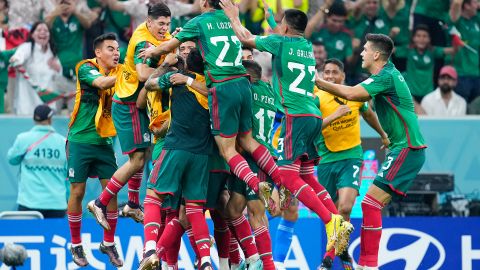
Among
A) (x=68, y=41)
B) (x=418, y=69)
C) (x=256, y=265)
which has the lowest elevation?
(x=256, y=265)

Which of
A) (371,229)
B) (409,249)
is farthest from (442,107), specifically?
(371,229)

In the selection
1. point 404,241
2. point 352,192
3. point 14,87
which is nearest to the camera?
point 352,192

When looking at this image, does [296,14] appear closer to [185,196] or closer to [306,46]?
[306,46]

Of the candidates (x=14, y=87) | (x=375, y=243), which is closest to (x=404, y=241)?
(x=375, y=243)

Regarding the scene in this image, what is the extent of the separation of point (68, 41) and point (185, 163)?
22.4 feet

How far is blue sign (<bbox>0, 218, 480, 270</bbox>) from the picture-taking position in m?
17.0

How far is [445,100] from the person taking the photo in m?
20.1

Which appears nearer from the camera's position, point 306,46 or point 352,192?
point 306,46

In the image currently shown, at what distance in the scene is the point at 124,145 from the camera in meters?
14.6

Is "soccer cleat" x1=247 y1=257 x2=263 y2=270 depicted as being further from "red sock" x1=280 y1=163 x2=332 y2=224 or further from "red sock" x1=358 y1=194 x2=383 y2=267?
Result: "red sock" x1=358 y1=194 x2=383 y2=267

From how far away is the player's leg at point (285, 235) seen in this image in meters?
15.8

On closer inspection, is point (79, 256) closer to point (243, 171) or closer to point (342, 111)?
point (243, 171)

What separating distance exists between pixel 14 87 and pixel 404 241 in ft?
22.3

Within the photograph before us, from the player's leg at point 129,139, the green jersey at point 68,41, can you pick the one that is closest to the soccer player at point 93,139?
the player's leg at point 129,139
